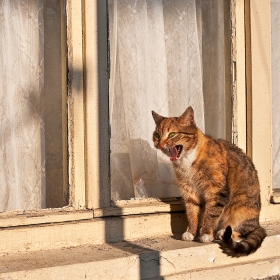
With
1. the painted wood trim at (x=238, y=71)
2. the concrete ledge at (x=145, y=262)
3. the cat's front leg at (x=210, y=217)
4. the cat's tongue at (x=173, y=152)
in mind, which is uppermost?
the painted wood trim at (x=238, y=71)

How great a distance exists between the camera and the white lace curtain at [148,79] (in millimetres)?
4371

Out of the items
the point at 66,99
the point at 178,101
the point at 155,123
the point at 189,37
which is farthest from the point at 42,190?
the point at 189,37

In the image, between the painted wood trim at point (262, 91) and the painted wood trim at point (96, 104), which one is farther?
the painted wood trim at point (262, 91)

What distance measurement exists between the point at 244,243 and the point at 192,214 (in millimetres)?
532

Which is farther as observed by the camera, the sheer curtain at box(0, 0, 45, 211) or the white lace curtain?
the white lace curtain

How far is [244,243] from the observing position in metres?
3.85

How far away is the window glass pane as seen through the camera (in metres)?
3.91

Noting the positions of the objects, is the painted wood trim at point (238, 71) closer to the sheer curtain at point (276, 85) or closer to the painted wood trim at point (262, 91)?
the painted wood trim at point (262, 91)

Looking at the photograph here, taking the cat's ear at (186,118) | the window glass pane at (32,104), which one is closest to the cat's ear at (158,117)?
the cat's ear at (186,118)

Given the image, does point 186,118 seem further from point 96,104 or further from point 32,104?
point 32,104

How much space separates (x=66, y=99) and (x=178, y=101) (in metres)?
1.03

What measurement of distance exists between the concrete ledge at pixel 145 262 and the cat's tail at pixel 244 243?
0.08m

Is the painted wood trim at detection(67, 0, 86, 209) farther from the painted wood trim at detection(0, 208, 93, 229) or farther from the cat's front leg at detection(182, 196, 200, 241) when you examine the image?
the cat's front leg at detection(182, 196, 200, 241)

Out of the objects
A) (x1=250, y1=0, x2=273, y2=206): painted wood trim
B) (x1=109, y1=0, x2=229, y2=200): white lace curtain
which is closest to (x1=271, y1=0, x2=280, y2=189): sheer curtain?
(x1=250, y1=0, x2=273, y2=206): painted wood trim
